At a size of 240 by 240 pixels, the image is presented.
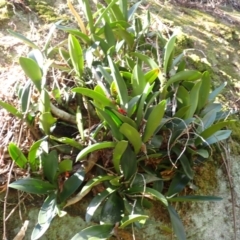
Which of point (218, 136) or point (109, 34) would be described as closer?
point (218, 136)

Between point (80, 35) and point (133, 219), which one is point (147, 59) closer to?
point (80, 35)

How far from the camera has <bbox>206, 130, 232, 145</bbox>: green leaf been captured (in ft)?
4.23

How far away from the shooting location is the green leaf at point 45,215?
1040mm

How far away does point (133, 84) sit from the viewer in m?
1.24

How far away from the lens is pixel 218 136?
4.29 feet

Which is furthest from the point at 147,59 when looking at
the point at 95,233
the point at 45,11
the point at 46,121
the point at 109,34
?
the point at 45,11

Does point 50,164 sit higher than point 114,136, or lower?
lower

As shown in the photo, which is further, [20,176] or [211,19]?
[211,19]

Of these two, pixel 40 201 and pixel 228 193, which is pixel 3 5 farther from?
pixel 228 193

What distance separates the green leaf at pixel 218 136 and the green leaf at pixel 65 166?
1.58ft

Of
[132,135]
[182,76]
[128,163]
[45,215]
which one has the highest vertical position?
[182,76]

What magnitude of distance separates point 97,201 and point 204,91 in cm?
58

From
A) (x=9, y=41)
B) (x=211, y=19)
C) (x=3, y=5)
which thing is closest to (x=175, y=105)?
(x=9, y=41)

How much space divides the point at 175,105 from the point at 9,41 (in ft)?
2.91
